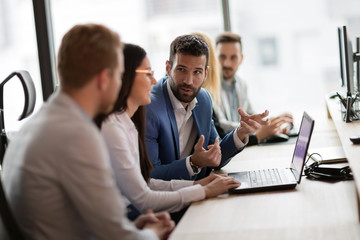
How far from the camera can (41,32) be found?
4.36 metres

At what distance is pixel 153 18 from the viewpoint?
479 centimetres

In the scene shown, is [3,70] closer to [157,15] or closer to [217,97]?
[157,15]

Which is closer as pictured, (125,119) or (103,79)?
(103,79)

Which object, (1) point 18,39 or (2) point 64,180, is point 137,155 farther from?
(1) point 18,39

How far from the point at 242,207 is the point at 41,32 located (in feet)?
10.3

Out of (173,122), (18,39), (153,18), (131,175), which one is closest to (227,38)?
(153,18)

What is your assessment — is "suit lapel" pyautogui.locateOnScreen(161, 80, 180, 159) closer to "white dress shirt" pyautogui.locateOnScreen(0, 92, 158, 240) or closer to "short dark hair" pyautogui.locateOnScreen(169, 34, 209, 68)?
"short dark hair" pyautogui.locateOnScreen(169, 34, 209, 68)

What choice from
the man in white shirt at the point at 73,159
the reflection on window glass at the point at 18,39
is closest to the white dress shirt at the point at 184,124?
the man in white shirt at the point at 73,159

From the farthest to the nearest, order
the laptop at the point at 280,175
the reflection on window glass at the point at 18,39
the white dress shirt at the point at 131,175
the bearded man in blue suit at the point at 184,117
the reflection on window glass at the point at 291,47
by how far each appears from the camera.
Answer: the reflection on window glass at the point at 291,47 < the reflection on window glass at the point at 18,39 < the bearded man in blue suit at the point at 184,117 < the laptop at the point at 280,175 < the white dress shirt at the point at 131,175

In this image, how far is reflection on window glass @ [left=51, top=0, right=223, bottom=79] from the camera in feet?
15.5

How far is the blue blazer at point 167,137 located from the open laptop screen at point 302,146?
35 centimetres

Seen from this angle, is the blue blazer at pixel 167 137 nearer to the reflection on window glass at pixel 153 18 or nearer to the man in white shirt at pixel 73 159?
the man in white shirt at pixel 73 159

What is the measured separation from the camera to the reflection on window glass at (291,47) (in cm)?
468

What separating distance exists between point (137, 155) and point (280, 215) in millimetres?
577
